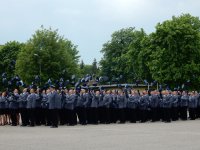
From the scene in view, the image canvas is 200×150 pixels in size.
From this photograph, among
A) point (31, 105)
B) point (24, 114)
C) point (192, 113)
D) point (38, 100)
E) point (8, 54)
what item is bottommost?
point (192, 113)

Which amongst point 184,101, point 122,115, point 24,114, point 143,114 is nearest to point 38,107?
point 24,114

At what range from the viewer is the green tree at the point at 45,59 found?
71438mm

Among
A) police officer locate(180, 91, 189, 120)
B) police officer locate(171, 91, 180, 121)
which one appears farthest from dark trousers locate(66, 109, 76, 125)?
police officer locate(180, 91, 189, 120)

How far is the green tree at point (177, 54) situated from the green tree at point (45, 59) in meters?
15.0

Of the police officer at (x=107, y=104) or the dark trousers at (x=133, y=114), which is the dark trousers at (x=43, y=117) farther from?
the dark trousers at (x=133, y=114)

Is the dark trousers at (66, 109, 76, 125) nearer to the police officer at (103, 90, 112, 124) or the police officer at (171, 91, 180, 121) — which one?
the police officer at (103, 90, 112, 124)

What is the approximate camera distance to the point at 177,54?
6066 cm

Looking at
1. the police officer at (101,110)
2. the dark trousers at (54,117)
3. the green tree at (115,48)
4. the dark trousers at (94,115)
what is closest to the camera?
the dark trousers at (54,117)

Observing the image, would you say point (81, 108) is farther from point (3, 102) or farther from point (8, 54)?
point (8, 54)

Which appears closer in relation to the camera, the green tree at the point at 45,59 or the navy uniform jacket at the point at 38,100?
the navy uniform jacket at the point at 38,100

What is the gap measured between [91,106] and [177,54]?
35108 millimetres

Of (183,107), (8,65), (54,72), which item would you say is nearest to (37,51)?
(54,72)

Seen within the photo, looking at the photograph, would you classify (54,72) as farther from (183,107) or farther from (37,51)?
(183,107)

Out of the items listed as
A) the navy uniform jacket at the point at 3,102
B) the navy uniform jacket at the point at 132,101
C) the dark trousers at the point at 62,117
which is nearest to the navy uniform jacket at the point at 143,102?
the navy uniform jacket at the point at 132,101
